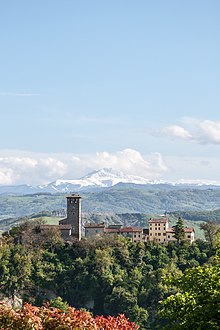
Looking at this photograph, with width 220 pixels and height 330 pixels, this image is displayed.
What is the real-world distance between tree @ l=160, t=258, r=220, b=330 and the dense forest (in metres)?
52.9

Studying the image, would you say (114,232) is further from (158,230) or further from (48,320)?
(48,320)

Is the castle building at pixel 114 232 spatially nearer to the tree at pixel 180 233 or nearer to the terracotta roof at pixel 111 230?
the terracotta roof at pixel 111 230

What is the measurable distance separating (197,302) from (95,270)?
6255cm

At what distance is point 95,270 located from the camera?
81375 millimetres

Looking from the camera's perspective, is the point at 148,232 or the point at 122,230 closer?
the point at 148,232

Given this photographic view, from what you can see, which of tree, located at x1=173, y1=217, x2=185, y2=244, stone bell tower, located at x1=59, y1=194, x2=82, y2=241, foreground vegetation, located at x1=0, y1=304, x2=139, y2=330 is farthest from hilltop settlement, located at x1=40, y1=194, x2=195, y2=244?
foreground vegetation, located at x1=0, y1=304, x2=139, y2=330

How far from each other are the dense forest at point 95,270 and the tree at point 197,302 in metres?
52.9

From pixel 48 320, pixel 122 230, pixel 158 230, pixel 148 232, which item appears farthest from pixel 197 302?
pixel 122 230

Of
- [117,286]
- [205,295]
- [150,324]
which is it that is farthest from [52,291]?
[205,295]

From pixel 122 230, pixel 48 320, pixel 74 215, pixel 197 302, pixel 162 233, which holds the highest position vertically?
pixel 74 215

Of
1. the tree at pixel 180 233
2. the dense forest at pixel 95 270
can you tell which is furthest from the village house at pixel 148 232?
the dense forest at pixel 95 270

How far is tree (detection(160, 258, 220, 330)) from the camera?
18.9m

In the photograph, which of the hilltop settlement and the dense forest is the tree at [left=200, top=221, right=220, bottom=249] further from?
the hilltop settlement

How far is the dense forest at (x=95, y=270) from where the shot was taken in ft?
255
